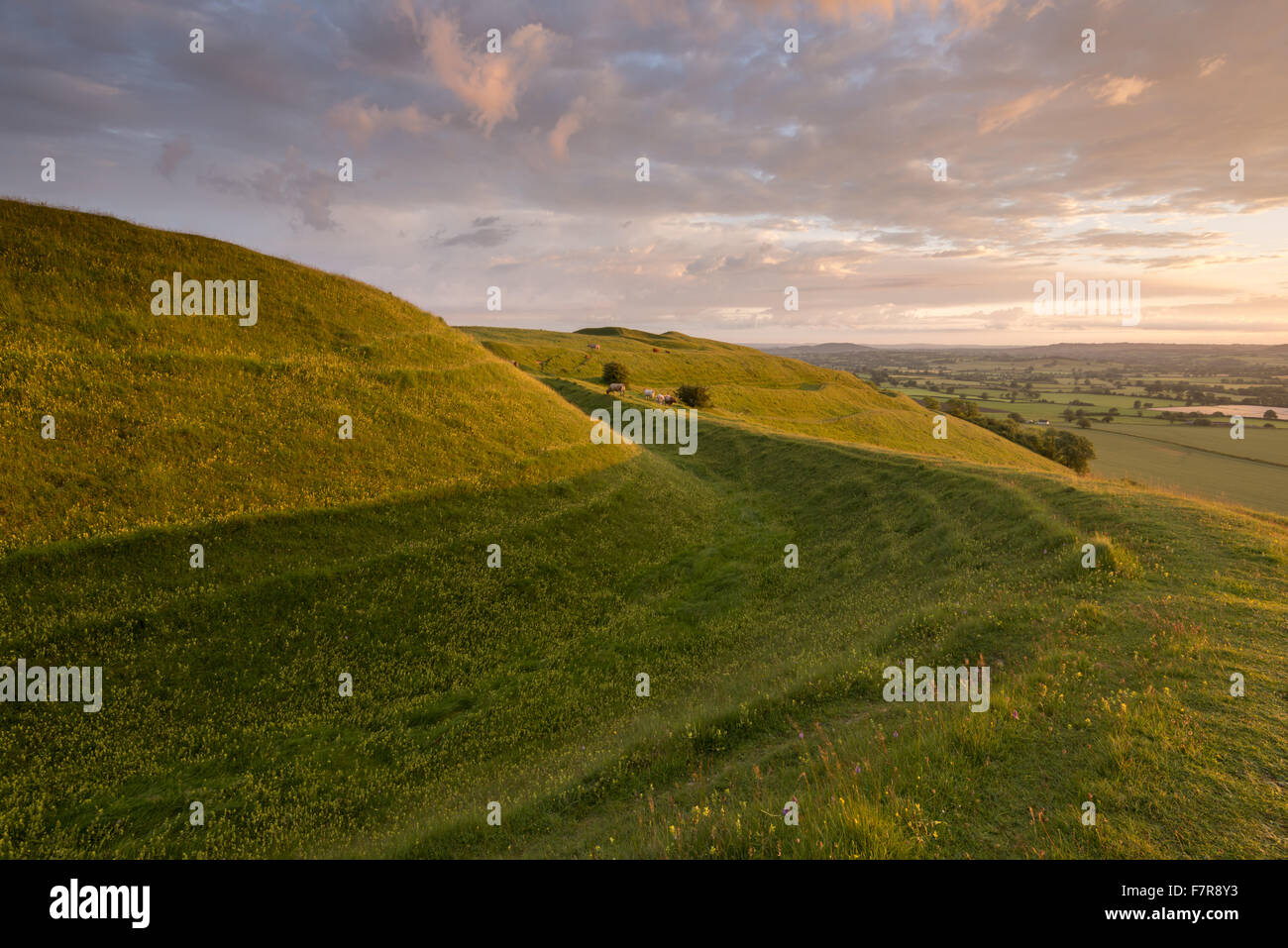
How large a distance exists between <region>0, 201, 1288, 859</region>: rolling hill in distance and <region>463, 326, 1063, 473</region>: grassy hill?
36.5 meters

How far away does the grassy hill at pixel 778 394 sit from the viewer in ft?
246

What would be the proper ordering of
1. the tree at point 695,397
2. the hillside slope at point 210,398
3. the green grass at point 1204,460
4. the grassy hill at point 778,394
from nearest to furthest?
the hillside slope at point 210,398
the green grass at point 1204,460
the grassy hill at point 778,394
the tree at point 695,397

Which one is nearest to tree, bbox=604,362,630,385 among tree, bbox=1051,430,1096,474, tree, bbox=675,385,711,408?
tree, bbox=675,385,711,408

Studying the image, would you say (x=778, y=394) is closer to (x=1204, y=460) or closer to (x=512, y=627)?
(x=1204, y=460)

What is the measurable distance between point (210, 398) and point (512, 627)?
17.9m

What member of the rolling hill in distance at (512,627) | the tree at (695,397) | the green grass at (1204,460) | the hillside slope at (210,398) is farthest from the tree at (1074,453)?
the hillside slope at (210,398)

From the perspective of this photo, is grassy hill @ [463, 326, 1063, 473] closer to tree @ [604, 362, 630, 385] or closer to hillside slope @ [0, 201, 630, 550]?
tree @ [604, 362, 630, 385]

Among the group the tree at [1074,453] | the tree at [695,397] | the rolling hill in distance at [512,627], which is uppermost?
the tree at [695,397]

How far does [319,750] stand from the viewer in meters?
13.9

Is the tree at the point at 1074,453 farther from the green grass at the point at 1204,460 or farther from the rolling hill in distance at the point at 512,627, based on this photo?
the rolling hill in distance at the point at 512,627

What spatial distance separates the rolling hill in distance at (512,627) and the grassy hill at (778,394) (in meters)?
36.5

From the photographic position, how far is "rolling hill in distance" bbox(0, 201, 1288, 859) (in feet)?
26.4
